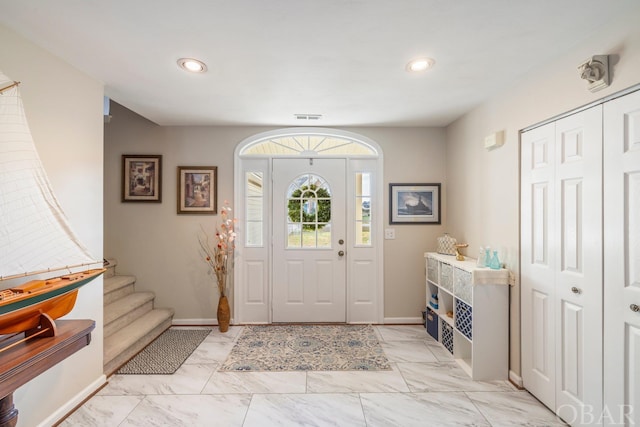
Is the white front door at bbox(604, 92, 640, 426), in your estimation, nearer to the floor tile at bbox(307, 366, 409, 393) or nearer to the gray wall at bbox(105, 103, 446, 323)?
the floor tile at bbox(307, 366, 409, 393)

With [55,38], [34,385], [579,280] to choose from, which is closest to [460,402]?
[579,280]

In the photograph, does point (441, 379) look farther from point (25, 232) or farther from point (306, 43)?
point (25, 232)

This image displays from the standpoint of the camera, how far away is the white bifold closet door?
175 cm

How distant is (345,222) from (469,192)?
4.60 ft

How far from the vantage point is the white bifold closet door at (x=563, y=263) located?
175cm

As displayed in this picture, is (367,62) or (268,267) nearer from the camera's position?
(367,62)

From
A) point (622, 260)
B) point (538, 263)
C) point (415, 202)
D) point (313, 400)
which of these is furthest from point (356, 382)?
point (415, 202)

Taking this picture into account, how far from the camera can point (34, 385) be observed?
1810 mm

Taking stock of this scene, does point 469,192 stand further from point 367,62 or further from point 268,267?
point 268,267

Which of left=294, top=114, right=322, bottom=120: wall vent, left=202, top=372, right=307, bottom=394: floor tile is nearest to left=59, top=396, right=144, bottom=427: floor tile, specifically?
left=202, top=372, right=307, bottom=394: floor tile

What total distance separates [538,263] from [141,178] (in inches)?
158

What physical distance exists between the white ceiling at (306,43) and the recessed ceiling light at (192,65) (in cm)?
6

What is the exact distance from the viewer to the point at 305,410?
82.4 inches

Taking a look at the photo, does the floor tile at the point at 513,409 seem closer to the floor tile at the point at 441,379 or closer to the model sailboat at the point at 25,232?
the floor tile at the point at 441,379
